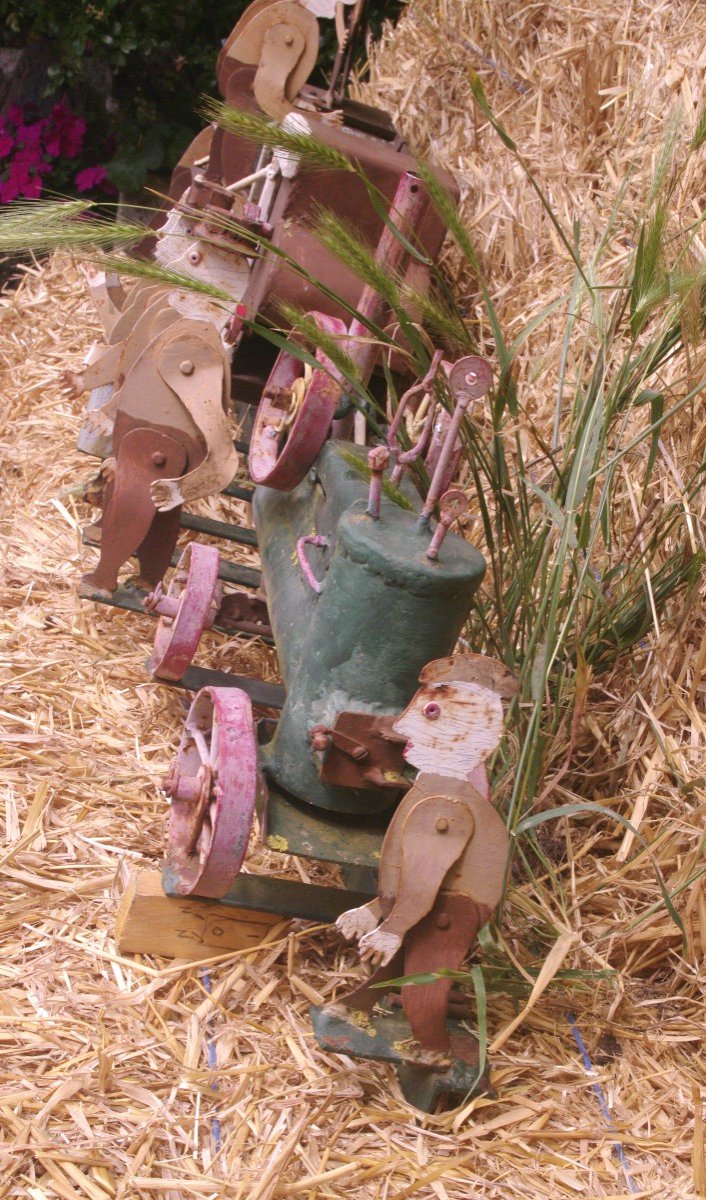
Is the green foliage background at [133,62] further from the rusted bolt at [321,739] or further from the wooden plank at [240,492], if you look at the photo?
A: the rusted bolt at [321,739]

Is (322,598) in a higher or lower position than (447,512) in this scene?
lower

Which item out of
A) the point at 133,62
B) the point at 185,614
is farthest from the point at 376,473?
the point at 133,62

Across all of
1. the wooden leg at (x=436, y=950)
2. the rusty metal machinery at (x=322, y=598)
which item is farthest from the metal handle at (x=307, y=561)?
the wooden leg at (x=436, y=950)

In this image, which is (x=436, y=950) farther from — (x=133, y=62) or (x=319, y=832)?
(x=133, y=62)

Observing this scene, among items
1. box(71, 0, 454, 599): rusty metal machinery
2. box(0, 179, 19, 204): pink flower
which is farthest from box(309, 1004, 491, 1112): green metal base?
box(0, 179, 19, 204): pink flower

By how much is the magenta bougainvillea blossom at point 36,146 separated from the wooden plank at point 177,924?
10.4 feet

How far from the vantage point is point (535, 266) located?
88.4 inches

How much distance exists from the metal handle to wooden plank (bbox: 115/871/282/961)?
16.2 inches

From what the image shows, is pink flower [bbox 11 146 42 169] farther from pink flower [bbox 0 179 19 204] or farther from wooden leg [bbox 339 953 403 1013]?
wooden leg [bbox 339 953 403 1013]

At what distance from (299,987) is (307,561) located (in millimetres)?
542

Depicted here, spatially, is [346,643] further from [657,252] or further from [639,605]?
[657,252]

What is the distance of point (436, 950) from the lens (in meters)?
1.27

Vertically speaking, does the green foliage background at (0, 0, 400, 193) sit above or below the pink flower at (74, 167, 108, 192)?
A: above

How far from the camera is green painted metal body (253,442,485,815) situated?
1359mm
